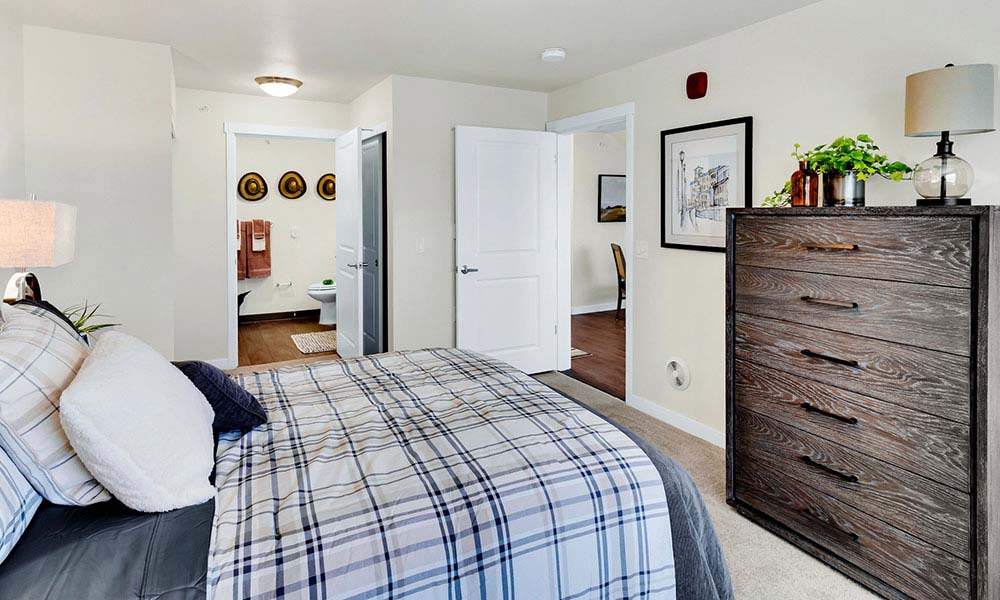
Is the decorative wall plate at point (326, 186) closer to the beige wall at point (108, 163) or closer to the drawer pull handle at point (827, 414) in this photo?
the beige wall at point (108, 163)

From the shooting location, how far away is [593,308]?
8.44m

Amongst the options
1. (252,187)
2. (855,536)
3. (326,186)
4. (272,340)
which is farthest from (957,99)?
(252,187)

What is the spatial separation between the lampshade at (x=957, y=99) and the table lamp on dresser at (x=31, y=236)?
3.20 m

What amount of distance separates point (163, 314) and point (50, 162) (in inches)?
42.5

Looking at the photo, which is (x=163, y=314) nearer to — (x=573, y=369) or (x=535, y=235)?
(x=535, y=235)

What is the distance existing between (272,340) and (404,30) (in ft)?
14.3

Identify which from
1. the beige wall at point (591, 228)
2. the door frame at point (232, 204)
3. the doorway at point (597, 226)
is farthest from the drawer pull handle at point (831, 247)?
the beige wall at point (591, 228)

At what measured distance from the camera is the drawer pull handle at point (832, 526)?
2.22 m

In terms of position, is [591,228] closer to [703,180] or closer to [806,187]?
[703,180]

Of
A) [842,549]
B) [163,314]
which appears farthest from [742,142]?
[163,314]

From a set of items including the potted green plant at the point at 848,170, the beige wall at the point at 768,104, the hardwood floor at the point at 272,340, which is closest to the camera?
the potted green plant at the point at 848,170

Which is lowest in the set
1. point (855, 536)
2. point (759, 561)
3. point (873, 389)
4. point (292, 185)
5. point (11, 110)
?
point (759, 561)

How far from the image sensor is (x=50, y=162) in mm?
3564

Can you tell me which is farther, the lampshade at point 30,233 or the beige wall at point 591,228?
the beige wall at point 591,228
